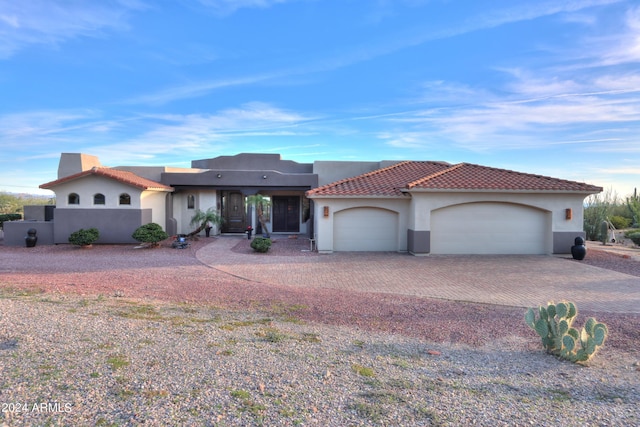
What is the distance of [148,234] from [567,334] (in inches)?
661

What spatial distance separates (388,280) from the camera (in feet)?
38.2

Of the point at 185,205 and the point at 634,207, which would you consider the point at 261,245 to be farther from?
the point at 634,207

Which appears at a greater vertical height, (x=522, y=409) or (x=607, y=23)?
(x=607, y=23)

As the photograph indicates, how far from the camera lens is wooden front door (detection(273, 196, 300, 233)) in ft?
83.5

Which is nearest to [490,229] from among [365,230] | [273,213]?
[365,230]

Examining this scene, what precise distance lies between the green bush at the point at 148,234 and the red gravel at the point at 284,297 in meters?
2.08

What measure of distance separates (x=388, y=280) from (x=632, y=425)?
7.92 meters

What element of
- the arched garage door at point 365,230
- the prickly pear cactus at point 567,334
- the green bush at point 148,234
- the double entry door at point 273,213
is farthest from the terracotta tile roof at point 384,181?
the prickly pear cactus at point 567,334

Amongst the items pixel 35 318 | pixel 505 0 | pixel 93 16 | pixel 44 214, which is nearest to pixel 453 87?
pixel 505 0

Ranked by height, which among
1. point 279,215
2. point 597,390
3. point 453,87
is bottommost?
point 597,390

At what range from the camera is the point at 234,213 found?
25031mm

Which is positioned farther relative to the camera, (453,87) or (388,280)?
(453,87)

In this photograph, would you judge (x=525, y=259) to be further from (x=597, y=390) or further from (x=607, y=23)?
(x=597, y=390)

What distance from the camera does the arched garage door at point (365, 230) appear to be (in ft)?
57.8
